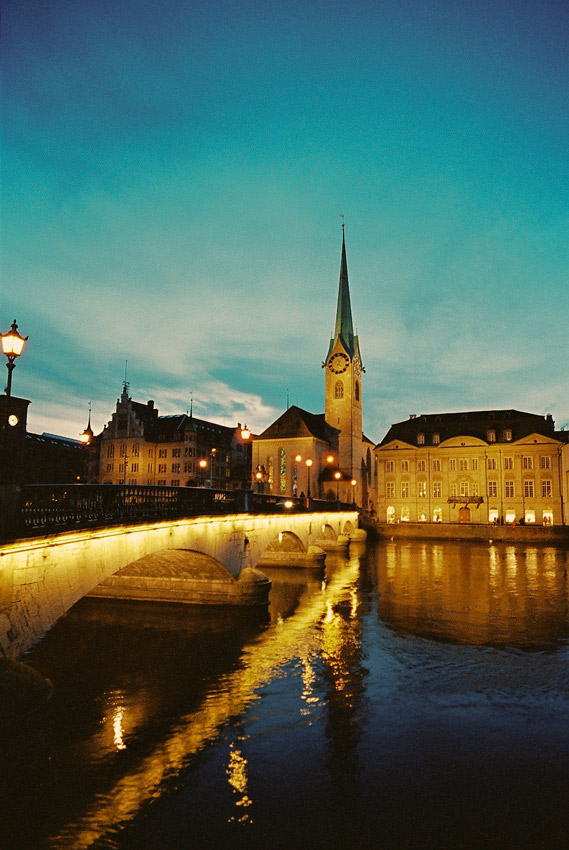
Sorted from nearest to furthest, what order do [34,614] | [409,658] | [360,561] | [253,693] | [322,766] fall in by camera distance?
[322,766] < [34,614] < [253,693] < [409,658] < [360,561]

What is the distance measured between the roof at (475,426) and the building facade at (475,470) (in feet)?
0.44

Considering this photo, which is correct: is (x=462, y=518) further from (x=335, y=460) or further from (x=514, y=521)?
(x=335, y=460)

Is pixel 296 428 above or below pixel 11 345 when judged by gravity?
above

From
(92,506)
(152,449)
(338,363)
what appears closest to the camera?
(92,506)

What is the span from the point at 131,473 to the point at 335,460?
33.2 meters

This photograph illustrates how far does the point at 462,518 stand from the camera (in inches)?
3231

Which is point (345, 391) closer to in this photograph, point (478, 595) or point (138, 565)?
point (478, 595)

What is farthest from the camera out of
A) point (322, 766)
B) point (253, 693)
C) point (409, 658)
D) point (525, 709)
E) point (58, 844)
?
point (409, 658)

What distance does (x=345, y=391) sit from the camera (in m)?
92.9

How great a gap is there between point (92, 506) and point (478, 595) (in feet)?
80.1

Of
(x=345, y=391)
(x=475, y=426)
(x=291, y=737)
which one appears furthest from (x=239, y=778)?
(x=345, y=391)

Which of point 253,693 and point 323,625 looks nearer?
point 253,693

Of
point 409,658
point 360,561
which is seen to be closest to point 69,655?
point 409,658

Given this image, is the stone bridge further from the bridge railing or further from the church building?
the church building
